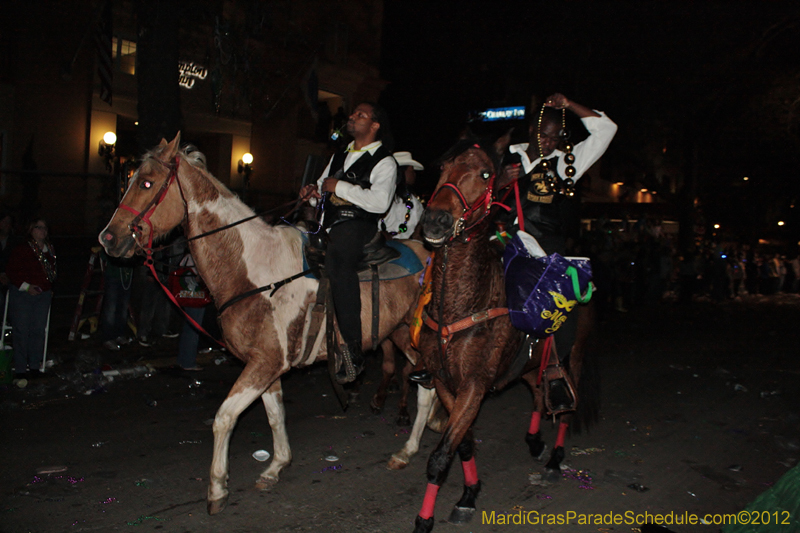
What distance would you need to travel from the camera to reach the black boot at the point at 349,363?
5.29m

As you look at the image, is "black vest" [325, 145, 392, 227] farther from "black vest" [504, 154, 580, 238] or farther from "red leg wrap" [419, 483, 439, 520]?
"red leg wrap" [419, 483, 439, 520]

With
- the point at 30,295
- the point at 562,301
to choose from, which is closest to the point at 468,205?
the point at 562,301

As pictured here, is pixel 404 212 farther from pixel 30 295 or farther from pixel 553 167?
pixel 30 295

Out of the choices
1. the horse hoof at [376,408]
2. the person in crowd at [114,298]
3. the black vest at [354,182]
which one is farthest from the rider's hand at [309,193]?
the person in crowd at [114,298]

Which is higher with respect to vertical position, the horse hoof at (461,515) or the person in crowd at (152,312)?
the person in crowd at (152,312)

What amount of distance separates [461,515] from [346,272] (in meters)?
2.10

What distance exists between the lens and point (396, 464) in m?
5.40

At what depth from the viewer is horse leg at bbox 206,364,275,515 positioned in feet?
14.7

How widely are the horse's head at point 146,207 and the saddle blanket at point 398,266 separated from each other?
4.01 ft

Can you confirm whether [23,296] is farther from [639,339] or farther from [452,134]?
[452,134]

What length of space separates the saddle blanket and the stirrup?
1.55 meters

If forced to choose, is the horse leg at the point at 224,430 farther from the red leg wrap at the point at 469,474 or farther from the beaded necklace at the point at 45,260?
the beaded necklace at the point at 45,260

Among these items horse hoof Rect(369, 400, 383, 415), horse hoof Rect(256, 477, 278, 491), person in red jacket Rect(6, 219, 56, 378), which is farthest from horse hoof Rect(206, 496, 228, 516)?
person in red jacket Rect(6, 219, 56, 378)

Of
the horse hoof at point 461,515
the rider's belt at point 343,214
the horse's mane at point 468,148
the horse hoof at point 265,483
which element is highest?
the horse's mane at point 468,148
